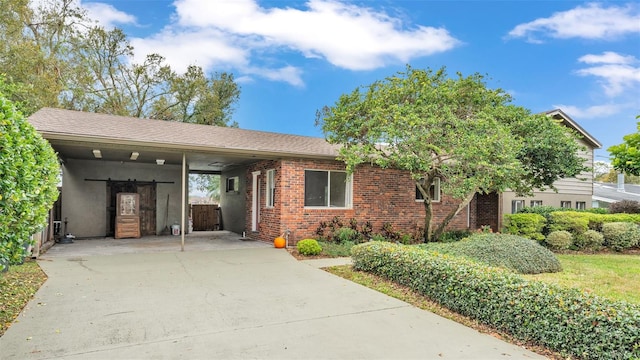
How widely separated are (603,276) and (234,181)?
11687 mm

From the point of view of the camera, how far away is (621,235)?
11.6 meters

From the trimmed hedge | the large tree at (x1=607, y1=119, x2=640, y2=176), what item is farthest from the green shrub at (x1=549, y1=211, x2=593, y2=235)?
the trimmed hedge

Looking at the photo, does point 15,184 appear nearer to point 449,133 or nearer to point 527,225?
point 449,133

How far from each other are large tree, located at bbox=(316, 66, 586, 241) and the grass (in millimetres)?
6822

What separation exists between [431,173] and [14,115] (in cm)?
901

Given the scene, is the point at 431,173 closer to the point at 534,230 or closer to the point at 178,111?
the point at 534,230

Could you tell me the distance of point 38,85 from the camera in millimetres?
15555

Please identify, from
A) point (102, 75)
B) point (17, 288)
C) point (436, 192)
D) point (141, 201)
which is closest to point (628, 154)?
point (436, 192)

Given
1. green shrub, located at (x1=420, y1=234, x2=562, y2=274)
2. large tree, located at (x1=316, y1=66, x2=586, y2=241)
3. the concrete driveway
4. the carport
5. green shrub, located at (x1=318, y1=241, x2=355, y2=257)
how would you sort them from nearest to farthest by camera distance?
1. the concrete driveway
2. green shrub, located at (x1=420, y1=234, x2=562, y2=274)
3. the carport
4. large tree, located at (x1=316, y1=66, x2=586, y2=241)
5. green shrub, located at (x1=318, y1=241, x2=355, y2=257)

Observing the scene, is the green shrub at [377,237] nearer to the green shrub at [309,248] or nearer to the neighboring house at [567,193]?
the green shrub at [309,248]

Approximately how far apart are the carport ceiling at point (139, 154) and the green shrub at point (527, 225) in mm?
8479

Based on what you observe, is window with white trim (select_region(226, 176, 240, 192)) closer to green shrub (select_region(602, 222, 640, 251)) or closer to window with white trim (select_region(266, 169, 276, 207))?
window with white trim (select_region(266, 169, 276, 207))

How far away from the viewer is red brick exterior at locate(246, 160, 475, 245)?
10328 mm

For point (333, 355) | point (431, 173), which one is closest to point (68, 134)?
point (333, 355)
